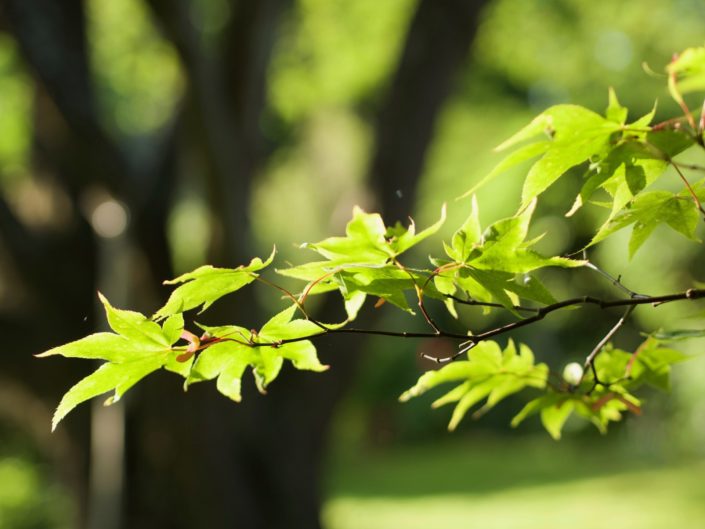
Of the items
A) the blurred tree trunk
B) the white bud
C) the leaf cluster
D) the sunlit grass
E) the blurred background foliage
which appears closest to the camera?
the leaf cluster

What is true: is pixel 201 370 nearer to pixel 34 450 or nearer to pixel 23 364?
pixel 23 364

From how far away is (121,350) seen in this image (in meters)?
0.83

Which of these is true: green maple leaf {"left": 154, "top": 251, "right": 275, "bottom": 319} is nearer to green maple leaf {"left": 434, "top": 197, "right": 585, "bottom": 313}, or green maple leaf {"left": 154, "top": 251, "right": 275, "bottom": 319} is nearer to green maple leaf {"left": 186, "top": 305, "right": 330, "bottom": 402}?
green maple leaf {"left": 186, "top": 305, "right": 330, "bottom": 402}

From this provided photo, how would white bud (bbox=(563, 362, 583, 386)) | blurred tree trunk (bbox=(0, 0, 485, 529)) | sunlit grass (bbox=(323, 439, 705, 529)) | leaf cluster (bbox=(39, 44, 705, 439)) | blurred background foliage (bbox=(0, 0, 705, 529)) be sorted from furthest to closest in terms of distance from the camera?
blurred background foliage (bbox=(0, 0, 705, 529))
sunlit grass (bbox=(323, 439, 705, 529))
blurred tree trunk (bbox=(0, 0, 485, 529))
white bud (bbox=(563, 362, 583, 386))
leaf cluster (bbox=(39, 44, 705, 439))

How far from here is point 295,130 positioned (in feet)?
42.5

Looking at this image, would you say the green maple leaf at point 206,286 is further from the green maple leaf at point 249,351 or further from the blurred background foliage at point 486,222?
the blurred background foliage at point 486,222

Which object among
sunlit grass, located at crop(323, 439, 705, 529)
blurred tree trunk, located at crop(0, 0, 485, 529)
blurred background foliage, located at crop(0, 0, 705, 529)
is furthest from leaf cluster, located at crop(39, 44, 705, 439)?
sunlit grass, located at crop(323, 439, 705, 529)

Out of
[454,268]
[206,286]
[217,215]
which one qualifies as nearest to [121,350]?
[206,286]

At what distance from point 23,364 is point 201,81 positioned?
71.3 inches

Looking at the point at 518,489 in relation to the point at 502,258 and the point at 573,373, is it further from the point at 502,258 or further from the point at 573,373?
the point at 502,258

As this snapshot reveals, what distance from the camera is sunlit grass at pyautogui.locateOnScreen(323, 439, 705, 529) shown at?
859 centimetres

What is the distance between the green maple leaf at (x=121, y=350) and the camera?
32.0 inches

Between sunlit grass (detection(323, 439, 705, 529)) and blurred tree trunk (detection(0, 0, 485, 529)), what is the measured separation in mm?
1990

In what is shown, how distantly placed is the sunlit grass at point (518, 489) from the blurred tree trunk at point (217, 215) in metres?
1.99
